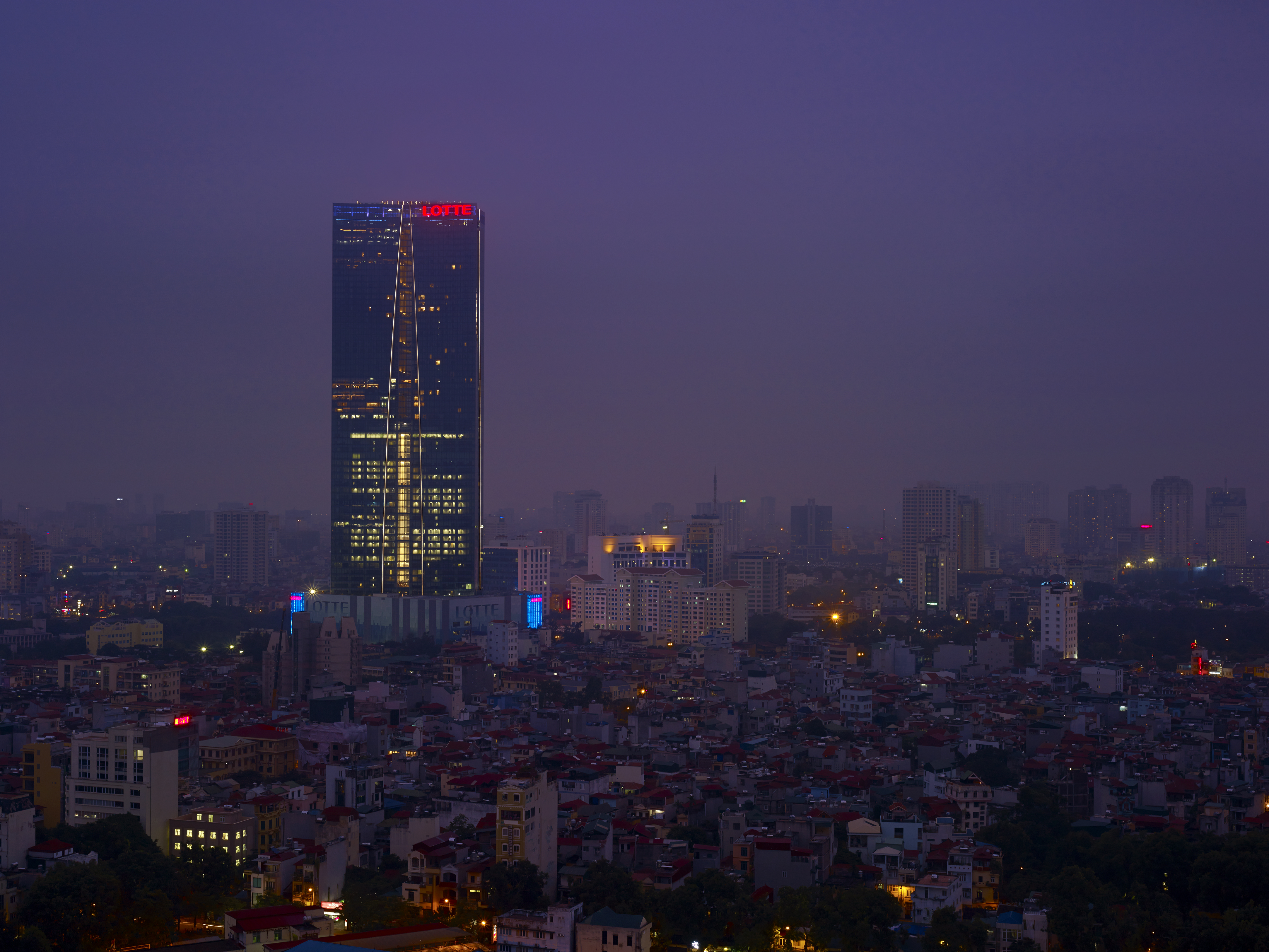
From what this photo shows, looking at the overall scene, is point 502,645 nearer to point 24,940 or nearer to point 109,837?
point 109,837

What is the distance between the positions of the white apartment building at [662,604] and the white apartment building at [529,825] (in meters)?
20.4

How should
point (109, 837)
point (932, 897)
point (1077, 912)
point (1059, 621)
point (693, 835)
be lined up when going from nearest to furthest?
point (1077, 912) → point (932, 897) → point (109, 837) → point (693, 835) → point (1059, 621)

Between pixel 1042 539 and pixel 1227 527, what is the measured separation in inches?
317

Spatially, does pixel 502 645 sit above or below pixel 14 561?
below

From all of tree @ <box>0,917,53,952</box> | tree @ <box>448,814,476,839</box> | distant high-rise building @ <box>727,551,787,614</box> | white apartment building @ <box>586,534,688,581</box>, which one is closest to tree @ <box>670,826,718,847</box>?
tree @ <box>448,814,476,839</box>

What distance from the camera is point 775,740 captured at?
1667cm

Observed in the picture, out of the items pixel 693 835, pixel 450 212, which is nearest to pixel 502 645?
pixel 450 212

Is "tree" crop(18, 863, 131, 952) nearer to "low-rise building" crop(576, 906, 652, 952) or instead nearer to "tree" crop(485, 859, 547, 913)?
"tree" crop(485, 859, 547, 913)

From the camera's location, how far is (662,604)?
34.4 metres

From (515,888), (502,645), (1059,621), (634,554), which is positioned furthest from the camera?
(634,554)

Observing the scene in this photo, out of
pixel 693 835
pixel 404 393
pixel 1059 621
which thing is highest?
pixel 404 393

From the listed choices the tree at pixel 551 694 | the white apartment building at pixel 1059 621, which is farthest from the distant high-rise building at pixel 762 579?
the tree at pixel 551 694

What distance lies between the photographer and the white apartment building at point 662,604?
105 ft

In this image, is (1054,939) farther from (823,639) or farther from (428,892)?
(823,639)
